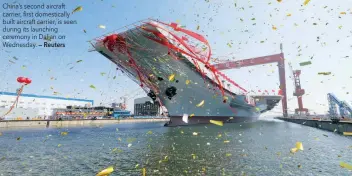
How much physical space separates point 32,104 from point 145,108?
57.7m

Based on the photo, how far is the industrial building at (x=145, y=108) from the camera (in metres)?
110

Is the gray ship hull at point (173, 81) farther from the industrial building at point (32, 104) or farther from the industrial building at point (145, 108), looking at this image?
the industrial building at point (145, 108)

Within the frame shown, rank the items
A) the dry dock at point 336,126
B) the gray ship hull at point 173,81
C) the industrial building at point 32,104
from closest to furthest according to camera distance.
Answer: the gray ship hull at point 173,81 → the dry dock at point 336,126 → the industrial building at point 32,104

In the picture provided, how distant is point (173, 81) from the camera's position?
87.6ft

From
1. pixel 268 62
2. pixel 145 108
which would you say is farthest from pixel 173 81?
pixel 145 108

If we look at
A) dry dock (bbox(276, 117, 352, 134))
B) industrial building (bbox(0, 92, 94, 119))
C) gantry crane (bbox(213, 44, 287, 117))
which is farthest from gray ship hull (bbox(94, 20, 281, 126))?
industrial building (bbox(0, 92, 94, 119))

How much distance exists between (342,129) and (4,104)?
8531cm

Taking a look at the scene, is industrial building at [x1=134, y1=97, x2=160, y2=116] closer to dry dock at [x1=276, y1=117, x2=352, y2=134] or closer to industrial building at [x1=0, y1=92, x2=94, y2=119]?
industrial building at [x1=0, y1=92, x2=94, y2=119]

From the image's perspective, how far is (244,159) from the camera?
10.4 m

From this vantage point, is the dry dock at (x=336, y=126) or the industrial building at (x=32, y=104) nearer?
the dry dock at (x=336, y=126)

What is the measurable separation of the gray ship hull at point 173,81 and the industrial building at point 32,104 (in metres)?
44.1

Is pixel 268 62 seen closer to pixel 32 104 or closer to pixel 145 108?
pixel 145 108

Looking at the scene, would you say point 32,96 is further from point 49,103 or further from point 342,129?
point 342,129

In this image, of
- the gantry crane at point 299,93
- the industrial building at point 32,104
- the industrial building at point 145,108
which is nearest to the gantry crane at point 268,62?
the gantry crane at point 299,93
